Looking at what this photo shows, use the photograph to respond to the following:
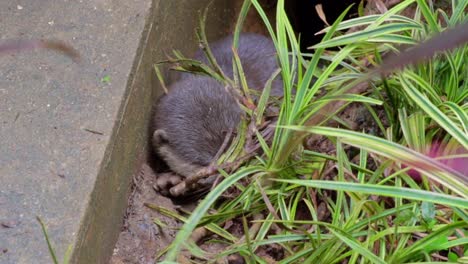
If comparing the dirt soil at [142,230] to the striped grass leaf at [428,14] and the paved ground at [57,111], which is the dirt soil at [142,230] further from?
the striped grass leaf at [428,14]

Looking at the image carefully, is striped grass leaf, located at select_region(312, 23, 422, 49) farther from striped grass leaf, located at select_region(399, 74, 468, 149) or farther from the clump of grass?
striped grass leaf, located at select_region(399, 74, 468, 149)

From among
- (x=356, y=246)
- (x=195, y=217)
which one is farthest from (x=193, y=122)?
(x=195, y=217)

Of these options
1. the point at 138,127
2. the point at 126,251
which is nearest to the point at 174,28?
the point at 138,127

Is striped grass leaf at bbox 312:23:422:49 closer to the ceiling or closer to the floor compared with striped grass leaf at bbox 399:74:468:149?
closer to the ceiling

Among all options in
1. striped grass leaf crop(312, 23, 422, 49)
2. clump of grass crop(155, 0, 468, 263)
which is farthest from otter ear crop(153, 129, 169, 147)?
striped grass leaf crop(312, 23, 422, 49)

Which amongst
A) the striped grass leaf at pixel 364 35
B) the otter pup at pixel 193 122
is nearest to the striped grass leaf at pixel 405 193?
the striped grass leaf at pixel 364 35

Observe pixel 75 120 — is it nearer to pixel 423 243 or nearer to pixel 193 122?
pixel 193 122
